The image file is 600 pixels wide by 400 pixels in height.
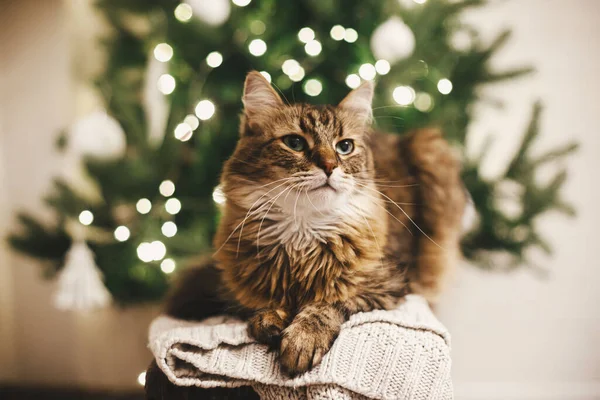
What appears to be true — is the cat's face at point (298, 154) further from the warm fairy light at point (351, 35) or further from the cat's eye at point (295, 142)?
the warm fairy light at point (351, 35)

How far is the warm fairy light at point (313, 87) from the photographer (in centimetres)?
151

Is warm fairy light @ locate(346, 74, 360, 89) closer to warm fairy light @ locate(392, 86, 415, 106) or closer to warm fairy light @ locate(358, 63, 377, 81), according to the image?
warm fairy light @ locate(358, 63, 377, 81)

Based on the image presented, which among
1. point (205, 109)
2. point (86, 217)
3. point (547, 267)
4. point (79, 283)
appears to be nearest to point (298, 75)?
point (205, 109)

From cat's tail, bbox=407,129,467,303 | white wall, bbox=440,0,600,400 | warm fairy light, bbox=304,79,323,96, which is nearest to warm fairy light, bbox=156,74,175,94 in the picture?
warm fairy light, bbox=304,79,323,96

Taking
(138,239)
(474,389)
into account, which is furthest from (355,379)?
(474,389)

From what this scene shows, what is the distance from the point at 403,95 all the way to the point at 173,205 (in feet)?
3.04

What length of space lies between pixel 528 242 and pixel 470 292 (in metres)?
0.61

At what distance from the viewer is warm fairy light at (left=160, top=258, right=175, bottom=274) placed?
1.58 meters

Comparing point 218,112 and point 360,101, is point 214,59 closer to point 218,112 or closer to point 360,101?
point 218,112

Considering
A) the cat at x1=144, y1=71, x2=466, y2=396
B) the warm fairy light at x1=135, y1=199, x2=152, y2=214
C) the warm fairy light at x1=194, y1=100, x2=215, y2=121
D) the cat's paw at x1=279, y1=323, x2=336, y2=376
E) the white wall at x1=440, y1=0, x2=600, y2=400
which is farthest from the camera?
the white wall at x1=440, y1=0, x2=600, y2=400

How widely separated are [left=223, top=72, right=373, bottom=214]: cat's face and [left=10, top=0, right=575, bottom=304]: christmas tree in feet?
1.15

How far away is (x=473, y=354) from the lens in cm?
218

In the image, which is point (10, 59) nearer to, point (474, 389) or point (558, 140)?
point (558, 140)

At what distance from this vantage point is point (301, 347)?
824 millimetres
